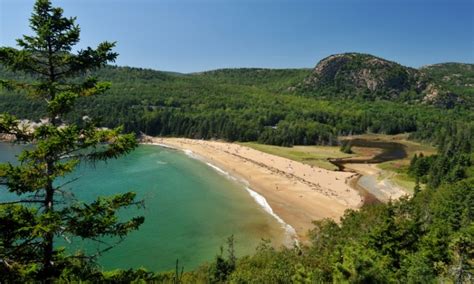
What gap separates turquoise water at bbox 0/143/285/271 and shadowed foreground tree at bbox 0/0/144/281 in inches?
448

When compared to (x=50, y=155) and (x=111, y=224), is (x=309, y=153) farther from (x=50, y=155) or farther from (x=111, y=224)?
(x=50, y=155)

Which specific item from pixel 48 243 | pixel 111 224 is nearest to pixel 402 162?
pixel 111 224

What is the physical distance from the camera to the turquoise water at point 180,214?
40.8m

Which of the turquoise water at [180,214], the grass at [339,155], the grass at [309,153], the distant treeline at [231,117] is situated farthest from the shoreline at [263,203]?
the distant treeline at [231,117]

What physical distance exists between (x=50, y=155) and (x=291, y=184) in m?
65.2

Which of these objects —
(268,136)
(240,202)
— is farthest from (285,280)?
(268,136)

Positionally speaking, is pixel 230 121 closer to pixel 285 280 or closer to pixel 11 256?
pixel 285 280

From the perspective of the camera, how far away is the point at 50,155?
9.55 m

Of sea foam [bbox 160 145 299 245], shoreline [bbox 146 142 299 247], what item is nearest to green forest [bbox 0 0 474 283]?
shoreline [bbox 146 142 299 247]

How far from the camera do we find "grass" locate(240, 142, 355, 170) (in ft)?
316

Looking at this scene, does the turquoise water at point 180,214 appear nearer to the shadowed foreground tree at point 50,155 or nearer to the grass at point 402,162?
the shadowed foreground tree at point 50,155

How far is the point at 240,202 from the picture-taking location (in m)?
60.7

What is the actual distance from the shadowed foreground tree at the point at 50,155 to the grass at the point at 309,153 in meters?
83.8

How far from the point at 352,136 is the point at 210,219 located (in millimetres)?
117567
